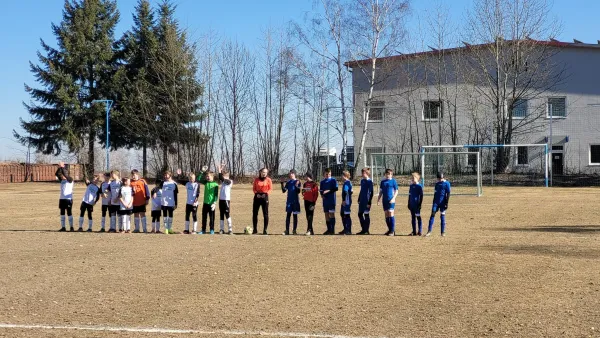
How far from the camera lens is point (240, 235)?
64.1 ft

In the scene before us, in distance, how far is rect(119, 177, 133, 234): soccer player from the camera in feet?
67.7

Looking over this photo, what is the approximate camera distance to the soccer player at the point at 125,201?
20625mm

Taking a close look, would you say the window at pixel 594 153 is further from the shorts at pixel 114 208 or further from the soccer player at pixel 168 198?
the shorts at pixel 114 208

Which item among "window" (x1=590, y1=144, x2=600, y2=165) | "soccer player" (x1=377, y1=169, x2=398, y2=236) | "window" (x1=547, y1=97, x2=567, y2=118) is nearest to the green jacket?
"soccer player" (x1=377, y1=169, x2=398, y2=236)

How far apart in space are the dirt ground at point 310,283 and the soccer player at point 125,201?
2.97 ft

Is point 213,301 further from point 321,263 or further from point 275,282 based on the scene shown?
point 321,263

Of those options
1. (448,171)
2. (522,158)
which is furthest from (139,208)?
(522,158)

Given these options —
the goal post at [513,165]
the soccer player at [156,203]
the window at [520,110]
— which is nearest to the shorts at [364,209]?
the soccer player at [156,203]

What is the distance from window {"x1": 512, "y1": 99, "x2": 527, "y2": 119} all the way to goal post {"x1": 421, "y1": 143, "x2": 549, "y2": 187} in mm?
3750

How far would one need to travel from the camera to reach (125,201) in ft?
Answer: 67.7

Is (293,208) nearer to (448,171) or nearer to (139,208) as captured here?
(139,208)

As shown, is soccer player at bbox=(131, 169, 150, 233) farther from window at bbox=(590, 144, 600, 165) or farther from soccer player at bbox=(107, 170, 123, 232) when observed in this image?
window at bbox=(590, 144, 600, 165)

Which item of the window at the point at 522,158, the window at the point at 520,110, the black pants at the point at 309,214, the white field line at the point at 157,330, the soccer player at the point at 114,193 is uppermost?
the window at the point at 520,110

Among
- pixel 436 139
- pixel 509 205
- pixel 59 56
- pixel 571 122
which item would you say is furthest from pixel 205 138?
pixel 509 205
